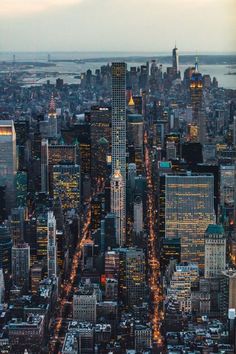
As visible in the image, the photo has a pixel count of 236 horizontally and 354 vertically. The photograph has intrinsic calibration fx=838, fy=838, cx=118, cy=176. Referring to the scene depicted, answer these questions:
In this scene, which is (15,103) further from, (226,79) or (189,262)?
(226,79)

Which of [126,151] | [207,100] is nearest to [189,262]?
[207,100]

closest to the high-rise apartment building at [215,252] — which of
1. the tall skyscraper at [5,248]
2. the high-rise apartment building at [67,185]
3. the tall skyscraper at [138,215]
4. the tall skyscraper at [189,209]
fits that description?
the tall skyscraper at [189,209]

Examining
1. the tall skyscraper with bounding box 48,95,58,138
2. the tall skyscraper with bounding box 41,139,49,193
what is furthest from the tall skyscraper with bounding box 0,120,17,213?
the tall skyscraper with bounding box 48,95,58,138

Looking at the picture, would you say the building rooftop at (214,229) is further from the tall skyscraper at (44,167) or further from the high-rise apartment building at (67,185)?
the tall skyscraper at (44,167)

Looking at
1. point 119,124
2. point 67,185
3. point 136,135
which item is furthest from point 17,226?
point 119,124

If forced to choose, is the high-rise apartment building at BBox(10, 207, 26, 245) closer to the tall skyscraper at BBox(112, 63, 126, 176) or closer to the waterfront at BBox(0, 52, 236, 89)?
the waterfront at BBox(0, 52, 236, 89)
